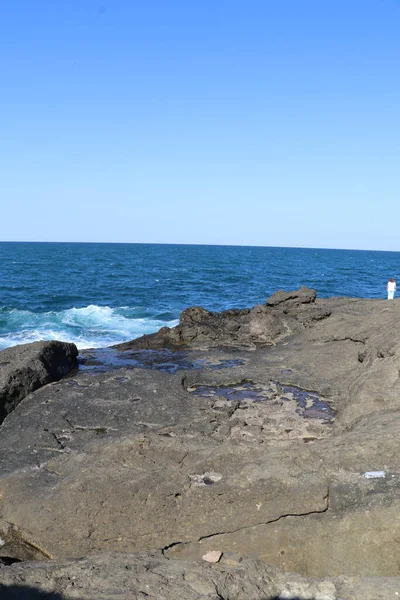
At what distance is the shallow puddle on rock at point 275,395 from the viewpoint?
38.8 ft

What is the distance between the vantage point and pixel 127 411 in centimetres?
1150

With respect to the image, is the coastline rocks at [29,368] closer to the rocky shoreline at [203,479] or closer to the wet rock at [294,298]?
the rocky shoreline at [203,479]

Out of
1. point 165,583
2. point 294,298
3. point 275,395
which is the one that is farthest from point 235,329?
point 165,583

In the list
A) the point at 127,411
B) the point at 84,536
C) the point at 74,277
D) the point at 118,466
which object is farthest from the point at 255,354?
the point at 74,277

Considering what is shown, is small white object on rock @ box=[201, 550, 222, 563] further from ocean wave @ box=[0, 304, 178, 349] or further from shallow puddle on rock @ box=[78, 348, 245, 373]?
ocean wave @ box=[0, 304, 178, 349]

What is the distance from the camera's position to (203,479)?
7309 millimetres

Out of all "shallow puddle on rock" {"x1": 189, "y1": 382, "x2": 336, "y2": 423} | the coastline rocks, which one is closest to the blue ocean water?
the coastline rocks

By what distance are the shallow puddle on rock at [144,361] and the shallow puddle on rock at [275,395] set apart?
195 cm

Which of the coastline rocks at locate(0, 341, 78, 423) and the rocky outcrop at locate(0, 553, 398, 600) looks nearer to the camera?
the rocky outcrop at locate(0, 553, 398, 600)

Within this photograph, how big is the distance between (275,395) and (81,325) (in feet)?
51.0

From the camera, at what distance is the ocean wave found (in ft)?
76.2

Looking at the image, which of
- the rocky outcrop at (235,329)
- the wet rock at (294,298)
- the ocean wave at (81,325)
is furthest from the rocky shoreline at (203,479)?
the ocean wave at (81,325)

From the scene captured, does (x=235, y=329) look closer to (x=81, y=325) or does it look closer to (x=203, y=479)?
(x=81, y=325)

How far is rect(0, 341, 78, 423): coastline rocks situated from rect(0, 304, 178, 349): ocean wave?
21.9ft
